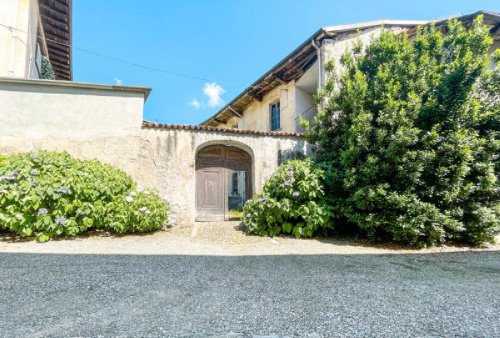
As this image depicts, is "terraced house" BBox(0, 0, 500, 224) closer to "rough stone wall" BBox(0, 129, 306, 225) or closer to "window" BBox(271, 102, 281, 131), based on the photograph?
"rough stone wall" BBox(0, 129, 306, 225)

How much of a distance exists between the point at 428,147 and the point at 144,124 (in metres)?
6.88

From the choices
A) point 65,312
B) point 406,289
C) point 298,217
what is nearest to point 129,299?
point 65,312

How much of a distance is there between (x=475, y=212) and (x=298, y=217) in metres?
3.66

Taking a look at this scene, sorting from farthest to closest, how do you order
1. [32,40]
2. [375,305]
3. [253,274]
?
[32,40] → [253,274] → [375,305]

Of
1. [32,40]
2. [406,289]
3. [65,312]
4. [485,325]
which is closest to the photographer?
[485,325]

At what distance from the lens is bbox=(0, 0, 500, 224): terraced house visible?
21.6 ft

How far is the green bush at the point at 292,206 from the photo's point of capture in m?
6.09

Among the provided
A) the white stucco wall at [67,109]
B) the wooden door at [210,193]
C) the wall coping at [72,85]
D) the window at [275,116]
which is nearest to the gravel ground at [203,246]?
the wooden door at [210,193]

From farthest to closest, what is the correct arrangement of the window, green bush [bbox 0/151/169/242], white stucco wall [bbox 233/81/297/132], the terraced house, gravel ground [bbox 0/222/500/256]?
the window < white stucco wall [bbox 233/81/297/132] < the terraced house < green bush [bbox 0/151/169/242] < gravel ground [bbox 0/222/500/256]

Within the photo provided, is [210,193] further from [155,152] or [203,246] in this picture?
[203,246]

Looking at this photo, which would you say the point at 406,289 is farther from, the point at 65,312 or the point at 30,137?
the point at 30,137

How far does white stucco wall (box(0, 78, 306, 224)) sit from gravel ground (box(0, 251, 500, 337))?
3.23 metres

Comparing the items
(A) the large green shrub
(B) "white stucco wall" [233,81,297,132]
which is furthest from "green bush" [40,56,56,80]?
(A) the large green shrub

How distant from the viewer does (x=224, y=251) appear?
4766 mm
